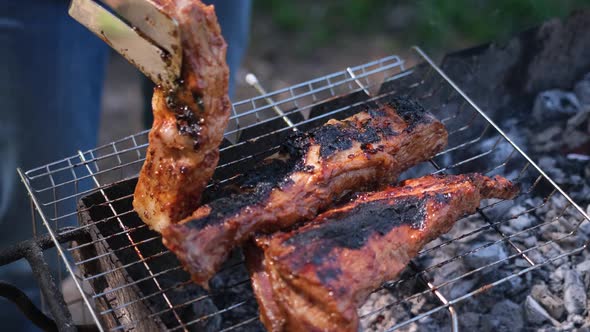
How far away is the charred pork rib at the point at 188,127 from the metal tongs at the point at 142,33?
46 millimetres

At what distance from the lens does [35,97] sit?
4109mm

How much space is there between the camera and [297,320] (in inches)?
92.4

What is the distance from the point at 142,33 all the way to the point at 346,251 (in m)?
1.23

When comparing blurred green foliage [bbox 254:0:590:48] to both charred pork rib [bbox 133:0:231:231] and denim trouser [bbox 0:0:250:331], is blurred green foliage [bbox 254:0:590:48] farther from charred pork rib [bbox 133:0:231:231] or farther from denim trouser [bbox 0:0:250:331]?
charred pork rib [bbox 133:0:231:231]

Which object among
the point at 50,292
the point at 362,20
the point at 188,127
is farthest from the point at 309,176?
the point at 362,20

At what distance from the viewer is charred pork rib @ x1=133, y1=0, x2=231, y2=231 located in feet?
8.15

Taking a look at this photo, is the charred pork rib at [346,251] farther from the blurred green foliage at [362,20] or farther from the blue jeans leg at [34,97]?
the blurred green foliage at [362,20]

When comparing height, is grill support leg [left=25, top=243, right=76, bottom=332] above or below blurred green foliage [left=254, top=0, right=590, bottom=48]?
below

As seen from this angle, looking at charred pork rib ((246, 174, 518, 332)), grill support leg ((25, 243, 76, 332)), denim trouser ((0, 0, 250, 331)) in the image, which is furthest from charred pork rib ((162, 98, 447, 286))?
denim trouser ((0, 0, 250, 331))

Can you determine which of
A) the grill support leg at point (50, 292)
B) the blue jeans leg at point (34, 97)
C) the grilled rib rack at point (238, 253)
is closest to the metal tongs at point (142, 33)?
the grilled rib rack at point (238, 253)

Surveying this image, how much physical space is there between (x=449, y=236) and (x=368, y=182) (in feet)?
3.03

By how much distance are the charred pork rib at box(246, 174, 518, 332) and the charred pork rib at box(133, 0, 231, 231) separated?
40 cm

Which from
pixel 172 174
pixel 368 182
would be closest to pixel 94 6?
pixel 172 174

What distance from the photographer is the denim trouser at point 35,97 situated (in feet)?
12.8
